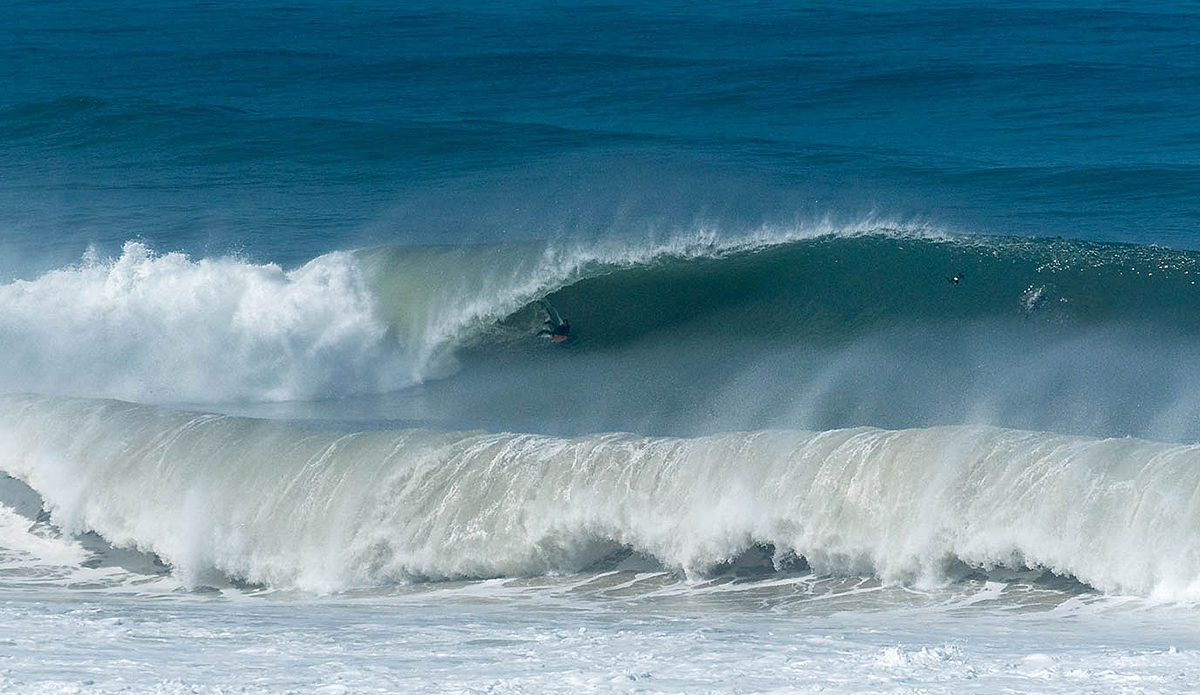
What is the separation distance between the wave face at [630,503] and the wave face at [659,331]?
232 cm

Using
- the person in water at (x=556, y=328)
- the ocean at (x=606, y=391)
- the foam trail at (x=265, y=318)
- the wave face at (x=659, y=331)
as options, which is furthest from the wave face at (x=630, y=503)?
the person in water at (x=556, y=328)

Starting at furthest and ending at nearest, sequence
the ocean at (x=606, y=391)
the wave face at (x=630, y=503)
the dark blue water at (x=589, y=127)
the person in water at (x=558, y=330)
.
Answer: the dark blue water at (x=589, y=127), the person in water at (x=558, y=330), the wave face at (x=630, y=503), the ocean at (x=606, y=391)

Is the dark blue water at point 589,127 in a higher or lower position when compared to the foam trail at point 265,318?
higher

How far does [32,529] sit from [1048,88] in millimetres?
26959

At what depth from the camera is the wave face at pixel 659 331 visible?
13.6 m

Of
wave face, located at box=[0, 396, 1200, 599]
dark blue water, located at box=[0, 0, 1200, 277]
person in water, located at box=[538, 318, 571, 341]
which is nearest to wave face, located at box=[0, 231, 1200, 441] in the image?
person in water, located at box=[538, 318, 571, 341]

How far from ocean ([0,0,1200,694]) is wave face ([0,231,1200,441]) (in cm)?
6

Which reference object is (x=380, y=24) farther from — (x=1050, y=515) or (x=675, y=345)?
(x=1050, y=515)

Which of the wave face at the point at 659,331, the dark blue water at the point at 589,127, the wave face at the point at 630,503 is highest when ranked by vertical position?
the dark blue water at the point at 589,127

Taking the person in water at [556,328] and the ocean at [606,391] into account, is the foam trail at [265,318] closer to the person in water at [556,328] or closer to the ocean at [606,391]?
the ocean at [606,391]

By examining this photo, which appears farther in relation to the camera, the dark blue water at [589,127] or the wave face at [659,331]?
the dark blue water at [589,127]

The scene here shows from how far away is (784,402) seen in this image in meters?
13.5

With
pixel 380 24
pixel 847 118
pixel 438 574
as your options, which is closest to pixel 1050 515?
pixel 438 574

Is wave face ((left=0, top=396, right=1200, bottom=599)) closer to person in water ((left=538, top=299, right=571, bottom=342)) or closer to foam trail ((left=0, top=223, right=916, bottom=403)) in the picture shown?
foam trail ((left=0, top=223, right=916, bottom=403))
